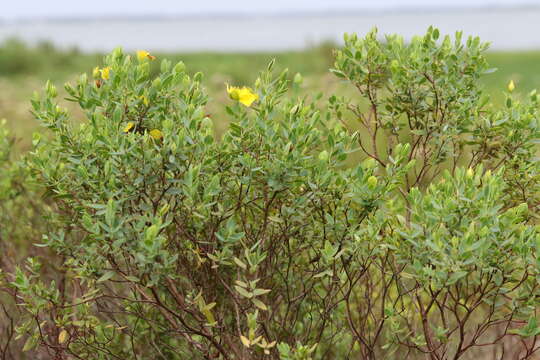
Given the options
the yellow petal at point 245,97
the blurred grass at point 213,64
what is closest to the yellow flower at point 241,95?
the yellow petal at point 245,97

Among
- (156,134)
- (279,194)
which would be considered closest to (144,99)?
(156,134)

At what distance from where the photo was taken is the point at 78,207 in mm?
2207

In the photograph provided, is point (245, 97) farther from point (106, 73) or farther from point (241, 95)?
point (106, 73)

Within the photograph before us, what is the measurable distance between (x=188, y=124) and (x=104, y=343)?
1032 mm

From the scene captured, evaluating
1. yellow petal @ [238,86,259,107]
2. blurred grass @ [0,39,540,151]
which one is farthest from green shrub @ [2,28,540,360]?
blurred grass @ [0,39,540,151]

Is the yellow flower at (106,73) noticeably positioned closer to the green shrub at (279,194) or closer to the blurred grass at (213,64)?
the green shrub at (279,194)

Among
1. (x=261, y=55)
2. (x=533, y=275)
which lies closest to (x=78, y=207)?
(x=533, y=275)

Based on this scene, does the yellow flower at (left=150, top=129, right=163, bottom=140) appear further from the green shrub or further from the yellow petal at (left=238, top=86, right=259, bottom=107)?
the yellow petal at (left=238, top=86, right=259, bottom=107)

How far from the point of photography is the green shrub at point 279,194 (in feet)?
6.45

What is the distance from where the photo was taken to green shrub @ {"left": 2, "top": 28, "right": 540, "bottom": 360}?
77.4 inches

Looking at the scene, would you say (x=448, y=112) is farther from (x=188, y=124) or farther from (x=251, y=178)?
(x=188, y=124)

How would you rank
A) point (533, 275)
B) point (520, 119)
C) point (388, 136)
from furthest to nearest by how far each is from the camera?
1. point (388, 136)
2. point (520, 119)
3. point (533, 275)

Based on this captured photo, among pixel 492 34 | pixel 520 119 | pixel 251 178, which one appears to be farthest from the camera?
pixel 492 34

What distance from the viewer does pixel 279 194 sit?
2.21 meters
